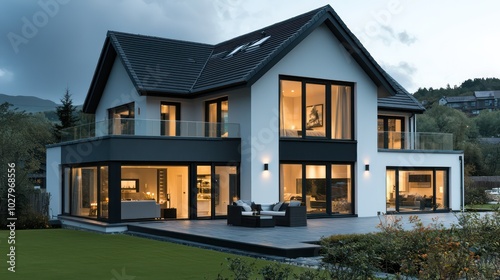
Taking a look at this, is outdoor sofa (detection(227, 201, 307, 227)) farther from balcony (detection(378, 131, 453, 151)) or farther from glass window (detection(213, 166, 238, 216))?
balcony (detection(378, 131, 453, 151))

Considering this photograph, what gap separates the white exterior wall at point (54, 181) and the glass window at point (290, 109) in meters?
9.58

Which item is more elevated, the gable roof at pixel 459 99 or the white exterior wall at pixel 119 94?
the gable roof at pixel 459 99

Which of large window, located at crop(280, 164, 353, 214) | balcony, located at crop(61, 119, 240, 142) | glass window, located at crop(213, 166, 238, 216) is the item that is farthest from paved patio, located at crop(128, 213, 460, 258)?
balcony, located at crop(61, 119, 240, 142)

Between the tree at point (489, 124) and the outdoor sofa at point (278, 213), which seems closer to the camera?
the outdoor sofa at point (278, 213)

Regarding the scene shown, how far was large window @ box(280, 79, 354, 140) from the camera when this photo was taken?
23703 mm

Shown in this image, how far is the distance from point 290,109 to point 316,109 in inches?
46.3

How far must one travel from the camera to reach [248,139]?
2286cm

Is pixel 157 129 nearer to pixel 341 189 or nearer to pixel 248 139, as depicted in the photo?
pixel 248 139

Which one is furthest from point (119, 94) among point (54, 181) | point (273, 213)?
point (273, 213)

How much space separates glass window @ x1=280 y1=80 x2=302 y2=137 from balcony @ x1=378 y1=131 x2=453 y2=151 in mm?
4638

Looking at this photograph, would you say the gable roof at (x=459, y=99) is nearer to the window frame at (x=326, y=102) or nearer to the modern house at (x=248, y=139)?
the modern house at (x=248, y=139)

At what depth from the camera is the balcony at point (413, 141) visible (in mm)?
26828

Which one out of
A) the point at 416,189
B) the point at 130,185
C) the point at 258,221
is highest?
the point at 130,185

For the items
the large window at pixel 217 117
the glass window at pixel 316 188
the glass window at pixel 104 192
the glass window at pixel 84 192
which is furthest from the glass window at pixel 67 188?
the glass window at pixel 316 188
